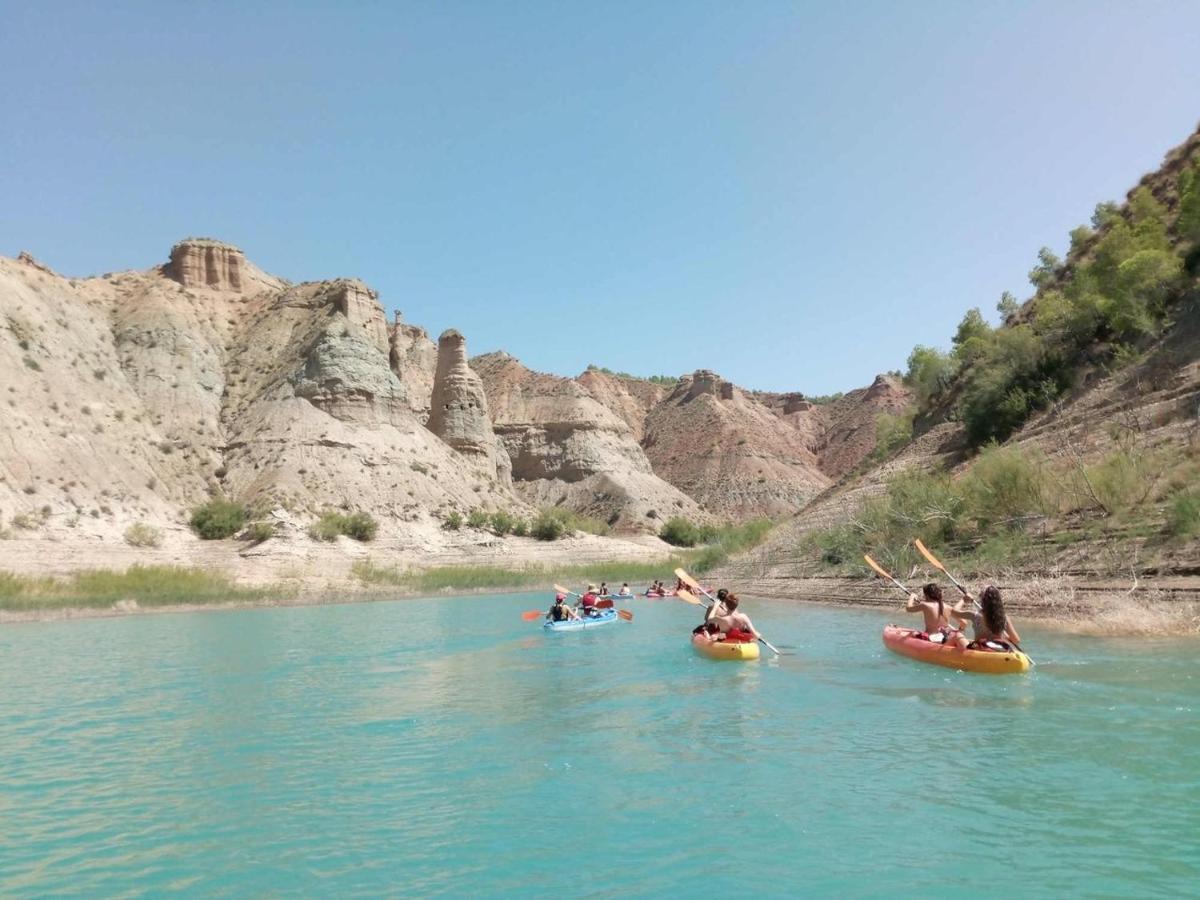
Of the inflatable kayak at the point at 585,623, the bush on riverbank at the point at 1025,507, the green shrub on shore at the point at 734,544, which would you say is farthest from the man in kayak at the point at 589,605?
the green shrub on shore at the point at 734,544

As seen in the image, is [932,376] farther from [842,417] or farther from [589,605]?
[842,417]

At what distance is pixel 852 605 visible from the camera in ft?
85.0

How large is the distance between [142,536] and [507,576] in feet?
57.7

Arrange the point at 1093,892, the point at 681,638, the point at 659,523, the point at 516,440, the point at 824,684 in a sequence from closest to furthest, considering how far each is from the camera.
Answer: the point at 1093,892 → the point at 824,684 → the point at 681,638 → the point at 659,523 → the point at 516,440

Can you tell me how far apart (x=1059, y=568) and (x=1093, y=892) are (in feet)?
48.5

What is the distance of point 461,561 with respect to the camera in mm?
52500

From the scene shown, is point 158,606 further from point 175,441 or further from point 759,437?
point 759,437

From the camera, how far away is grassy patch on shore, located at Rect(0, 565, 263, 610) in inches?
1230

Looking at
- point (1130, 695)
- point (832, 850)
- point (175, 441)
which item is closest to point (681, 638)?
point (1130, 695)

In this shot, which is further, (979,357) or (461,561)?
(461,561)

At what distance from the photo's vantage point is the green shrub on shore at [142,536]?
41.9 metres

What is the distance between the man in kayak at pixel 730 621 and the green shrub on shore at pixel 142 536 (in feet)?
110

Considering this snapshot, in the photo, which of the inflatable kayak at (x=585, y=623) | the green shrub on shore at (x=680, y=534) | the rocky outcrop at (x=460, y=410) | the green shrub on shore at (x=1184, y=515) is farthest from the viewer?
the green shrub on shore at (x=680, y=534)

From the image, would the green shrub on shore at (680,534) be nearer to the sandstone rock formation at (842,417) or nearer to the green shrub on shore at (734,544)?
the green shrub on shore at (734,544)
